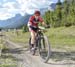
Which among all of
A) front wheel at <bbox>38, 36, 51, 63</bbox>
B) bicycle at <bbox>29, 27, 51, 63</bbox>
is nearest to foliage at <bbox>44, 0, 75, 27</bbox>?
bicycle at <bbox>29, 27, 51, 63</bbox>

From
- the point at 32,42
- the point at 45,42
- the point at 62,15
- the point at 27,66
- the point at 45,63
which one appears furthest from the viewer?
the point at 62,15

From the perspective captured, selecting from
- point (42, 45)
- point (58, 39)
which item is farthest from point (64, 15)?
point (42, 45)

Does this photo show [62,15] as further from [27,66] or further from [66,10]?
[27,66]

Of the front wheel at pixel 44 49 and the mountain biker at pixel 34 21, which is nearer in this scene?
the front wheel at pixel 44 49

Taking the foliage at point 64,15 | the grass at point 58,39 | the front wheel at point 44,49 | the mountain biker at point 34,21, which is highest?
the mountain biker at point 34,21

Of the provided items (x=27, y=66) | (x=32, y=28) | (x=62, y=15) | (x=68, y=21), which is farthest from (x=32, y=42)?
(x=62, y=15)

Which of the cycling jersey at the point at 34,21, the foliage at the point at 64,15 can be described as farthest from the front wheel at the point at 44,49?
the foliage at the point at 64,15

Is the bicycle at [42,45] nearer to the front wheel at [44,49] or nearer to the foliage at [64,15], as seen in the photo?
the front wheel at [44,49]

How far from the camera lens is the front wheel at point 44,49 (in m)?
10.3

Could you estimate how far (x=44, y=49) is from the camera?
1085 centimetres

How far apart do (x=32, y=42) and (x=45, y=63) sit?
192 cm

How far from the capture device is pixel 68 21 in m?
67.0

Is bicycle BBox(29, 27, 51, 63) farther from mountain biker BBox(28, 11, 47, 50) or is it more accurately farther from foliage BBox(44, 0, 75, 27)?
foliage BBox(44, 0, 75, 27)

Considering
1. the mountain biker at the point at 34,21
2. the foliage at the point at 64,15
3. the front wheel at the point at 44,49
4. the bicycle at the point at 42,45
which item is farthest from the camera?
the foliage at the point at 64,15
